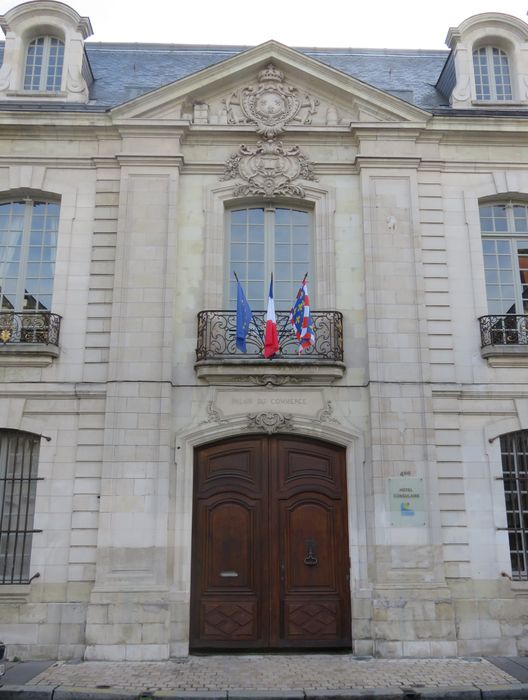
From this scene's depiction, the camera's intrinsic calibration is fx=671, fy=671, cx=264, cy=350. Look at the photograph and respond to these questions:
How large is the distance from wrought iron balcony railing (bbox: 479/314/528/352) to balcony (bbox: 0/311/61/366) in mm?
6221

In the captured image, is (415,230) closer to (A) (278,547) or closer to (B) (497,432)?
(B) (497,432)

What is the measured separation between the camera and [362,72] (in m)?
13.3

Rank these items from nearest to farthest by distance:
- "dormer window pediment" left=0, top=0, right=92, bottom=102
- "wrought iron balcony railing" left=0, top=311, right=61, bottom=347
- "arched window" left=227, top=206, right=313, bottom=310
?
"wrought iron balcony railing" left=0, top=311, right=61, bottom=347 < "arched window" left=227, top=206, right=313, bottom=310 < "dormer window pediment" left=0, top=0, right=92, bottom=102

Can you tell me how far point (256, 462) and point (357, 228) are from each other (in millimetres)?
3869

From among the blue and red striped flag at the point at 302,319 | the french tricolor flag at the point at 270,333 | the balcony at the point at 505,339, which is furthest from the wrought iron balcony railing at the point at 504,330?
the french tricolor flag at the point at 270,333

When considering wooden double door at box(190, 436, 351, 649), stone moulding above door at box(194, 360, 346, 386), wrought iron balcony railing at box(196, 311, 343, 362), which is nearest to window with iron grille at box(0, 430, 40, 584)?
wooden double door at box(190, 436, 351, 649)

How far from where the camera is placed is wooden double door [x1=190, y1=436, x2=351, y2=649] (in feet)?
29.2

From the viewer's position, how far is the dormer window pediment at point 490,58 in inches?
448

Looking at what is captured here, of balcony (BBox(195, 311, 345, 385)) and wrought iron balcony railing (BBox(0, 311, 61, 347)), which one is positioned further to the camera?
wrought iron balcony railing (BBox(0, 311, 61, 347))

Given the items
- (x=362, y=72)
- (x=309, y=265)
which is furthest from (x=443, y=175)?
(x=362, y=72)

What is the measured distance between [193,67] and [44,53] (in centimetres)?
321

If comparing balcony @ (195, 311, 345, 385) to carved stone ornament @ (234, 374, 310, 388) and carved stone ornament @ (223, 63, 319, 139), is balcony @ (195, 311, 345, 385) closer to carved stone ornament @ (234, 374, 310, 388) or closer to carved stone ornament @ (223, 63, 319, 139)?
carved stone ornament @ (234, 374, 310, 388)

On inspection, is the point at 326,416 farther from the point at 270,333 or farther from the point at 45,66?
the point at 45,66

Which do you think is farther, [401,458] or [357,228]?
[357,228]
